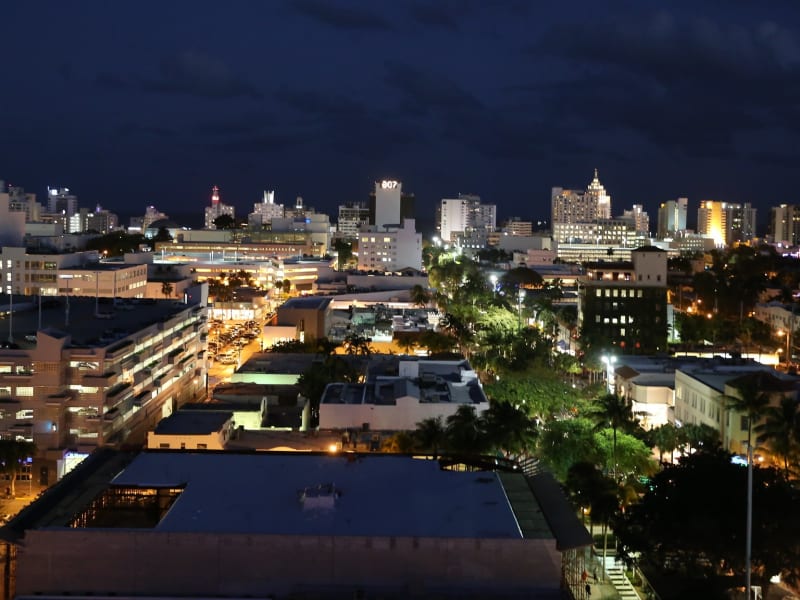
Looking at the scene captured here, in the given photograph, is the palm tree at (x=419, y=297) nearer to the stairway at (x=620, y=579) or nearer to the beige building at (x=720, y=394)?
the beige building at (x=720, y=394)

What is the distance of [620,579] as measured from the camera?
909 inches

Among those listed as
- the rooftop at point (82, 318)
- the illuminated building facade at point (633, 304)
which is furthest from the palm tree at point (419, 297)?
the rooftop at point (82, 318)

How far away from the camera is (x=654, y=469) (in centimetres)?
3084

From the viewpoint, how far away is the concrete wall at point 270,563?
14938 mm

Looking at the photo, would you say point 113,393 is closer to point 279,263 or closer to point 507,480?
point 507,480

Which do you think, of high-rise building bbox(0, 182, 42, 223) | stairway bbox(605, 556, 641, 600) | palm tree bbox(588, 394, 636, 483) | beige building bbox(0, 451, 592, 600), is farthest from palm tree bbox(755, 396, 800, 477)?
high-rise building bbox(0, 182, 42, 223)

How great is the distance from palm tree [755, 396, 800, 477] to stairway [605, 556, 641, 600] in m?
8.87

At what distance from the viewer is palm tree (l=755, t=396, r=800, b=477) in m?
29.8

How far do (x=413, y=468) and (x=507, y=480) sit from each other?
2119mm

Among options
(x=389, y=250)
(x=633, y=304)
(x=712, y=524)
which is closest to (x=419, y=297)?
(x=633, y=304)

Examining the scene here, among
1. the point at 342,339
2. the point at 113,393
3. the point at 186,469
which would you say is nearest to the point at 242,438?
the point at 113,393

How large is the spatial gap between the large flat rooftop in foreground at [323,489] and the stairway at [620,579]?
232 inches

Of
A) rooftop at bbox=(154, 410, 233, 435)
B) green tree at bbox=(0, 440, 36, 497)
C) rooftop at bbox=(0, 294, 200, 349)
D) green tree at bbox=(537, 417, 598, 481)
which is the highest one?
rooftop at bbox=(0, 294, 200, 349)

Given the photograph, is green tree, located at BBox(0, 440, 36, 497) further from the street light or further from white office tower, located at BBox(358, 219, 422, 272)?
white office tower, located at BBox(358, 219, 422, 272)
